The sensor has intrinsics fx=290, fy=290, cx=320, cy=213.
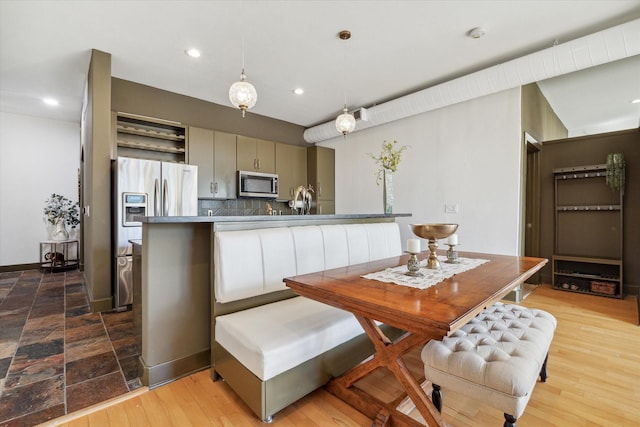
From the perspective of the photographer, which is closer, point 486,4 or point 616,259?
point 486,4

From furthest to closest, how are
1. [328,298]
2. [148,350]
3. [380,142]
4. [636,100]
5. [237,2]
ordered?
[380,142], [636,100], [237,2], [148,350], [328,298]

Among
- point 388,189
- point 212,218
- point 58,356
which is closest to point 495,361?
point 212,218

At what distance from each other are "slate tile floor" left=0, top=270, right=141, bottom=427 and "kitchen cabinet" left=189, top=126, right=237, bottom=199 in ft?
6.53

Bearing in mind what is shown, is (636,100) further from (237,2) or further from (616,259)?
(237,2)

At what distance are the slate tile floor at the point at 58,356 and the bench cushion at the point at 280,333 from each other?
77 cm

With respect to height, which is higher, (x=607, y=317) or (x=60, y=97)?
(x=60, y=97)

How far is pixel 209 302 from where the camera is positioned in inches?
78.3

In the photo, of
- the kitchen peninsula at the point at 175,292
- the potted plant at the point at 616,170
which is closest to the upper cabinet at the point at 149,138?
the kitchen peninsula at the point at 175,292

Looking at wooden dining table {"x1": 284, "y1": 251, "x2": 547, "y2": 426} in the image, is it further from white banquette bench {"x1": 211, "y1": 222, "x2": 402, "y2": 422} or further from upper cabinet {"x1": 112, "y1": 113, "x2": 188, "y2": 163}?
upper cabinet {"x1": 112, "y1": 113, "x2": 188, "y2": 163}

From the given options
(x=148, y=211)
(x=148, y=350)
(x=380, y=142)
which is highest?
(x=380, y=142)

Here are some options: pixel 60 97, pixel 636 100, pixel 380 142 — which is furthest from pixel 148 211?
pixel 636 100

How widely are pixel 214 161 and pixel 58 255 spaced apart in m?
3.53

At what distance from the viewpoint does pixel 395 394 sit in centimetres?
173

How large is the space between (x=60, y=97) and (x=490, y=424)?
20.7 ft
